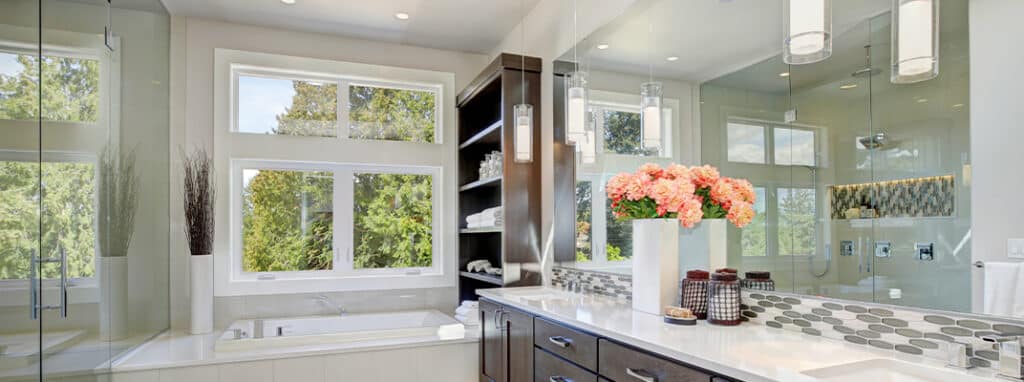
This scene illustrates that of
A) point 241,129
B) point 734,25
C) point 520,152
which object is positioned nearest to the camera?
point 734,25

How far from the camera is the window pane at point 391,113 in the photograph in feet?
14.3

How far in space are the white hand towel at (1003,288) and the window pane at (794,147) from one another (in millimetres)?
572

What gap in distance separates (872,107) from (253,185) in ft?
12.5

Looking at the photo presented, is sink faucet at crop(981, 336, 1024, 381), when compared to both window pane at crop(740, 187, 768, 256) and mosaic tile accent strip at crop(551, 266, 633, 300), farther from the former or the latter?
mosaic tile accent strip at crop(551, 266, 633, 300)

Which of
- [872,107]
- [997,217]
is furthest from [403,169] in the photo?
[997,217]

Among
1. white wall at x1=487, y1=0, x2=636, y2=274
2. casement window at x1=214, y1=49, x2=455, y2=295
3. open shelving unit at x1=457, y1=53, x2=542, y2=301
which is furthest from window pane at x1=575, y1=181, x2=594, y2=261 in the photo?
casement window at x1=214, y1=49, x2=455, y2=295

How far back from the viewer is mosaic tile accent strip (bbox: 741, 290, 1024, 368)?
136 centimetres

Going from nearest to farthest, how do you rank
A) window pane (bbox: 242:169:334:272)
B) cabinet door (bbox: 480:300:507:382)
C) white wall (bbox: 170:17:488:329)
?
cabinet door (bbox: 480:300:507:382) < white wall (bbox: 170:17:488:329) < window pane (bbox: 242:169:334:272)

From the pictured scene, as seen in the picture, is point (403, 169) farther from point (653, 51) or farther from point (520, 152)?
point (653, 51)

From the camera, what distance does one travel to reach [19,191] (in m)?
2.00

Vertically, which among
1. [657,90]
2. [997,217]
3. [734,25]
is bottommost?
[997,217]

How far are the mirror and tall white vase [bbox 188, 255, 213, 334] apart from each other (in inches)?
106

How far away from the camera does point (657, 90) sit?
7.87 feet

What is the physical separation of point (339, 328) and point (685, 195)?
9.46ft
